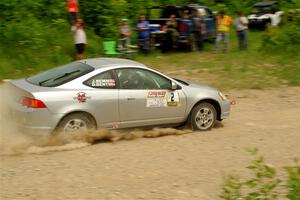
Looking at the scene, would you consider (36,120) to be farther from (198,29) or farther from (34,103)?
(198,29)

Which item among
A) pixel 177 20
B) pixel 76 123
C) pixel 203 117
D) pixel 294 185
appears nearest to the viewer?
pixel 294 185

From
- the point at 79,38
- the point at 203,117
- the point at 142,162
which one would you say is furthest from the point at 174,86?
the point at 79,38

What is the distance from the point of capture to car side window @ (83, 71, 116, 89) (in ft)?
28.7

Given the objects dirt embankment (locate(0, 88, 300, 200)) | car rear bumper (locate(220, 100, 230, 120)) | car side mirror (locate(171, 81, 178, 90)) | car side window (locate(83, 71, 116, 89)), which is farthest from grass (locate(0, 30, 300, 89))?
car side window (locate(83, 71, 116, 89))

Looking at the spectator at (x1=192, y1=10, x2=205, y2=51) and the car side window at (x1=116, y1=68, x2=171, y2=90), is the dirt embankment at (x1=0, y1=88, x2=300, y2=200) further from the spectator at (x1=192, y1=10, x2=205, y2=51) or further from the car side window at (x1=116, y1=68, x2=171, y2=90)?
the spectator at (x1=192, y1=10, x2=205, y2=51)

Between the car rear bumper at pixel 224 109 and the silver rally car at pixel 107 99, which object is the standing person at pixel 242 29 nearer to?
the car rear bumper at pixel 224 109

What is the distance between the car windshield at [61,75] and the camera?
8.66 m

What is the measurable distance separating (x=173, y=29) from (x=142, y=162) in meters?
12.6

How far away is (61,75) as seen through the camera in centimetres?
888

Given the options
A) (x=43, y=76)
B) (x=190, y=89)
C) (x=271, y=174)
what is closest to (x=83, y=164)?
(x=43, y=76)

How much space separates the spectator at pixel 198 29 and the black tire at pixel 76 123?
12.0 m

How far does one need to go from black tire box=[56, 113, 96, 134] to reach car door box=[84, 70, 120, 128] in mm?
126

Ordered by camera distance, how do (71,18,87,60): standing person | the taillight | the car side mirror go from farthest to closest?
(71,18,87,60): standing person
the car side mirror
the taillight

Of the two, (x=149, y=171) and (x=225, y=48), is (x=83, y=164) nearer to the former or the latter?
(x=149, y=171)
